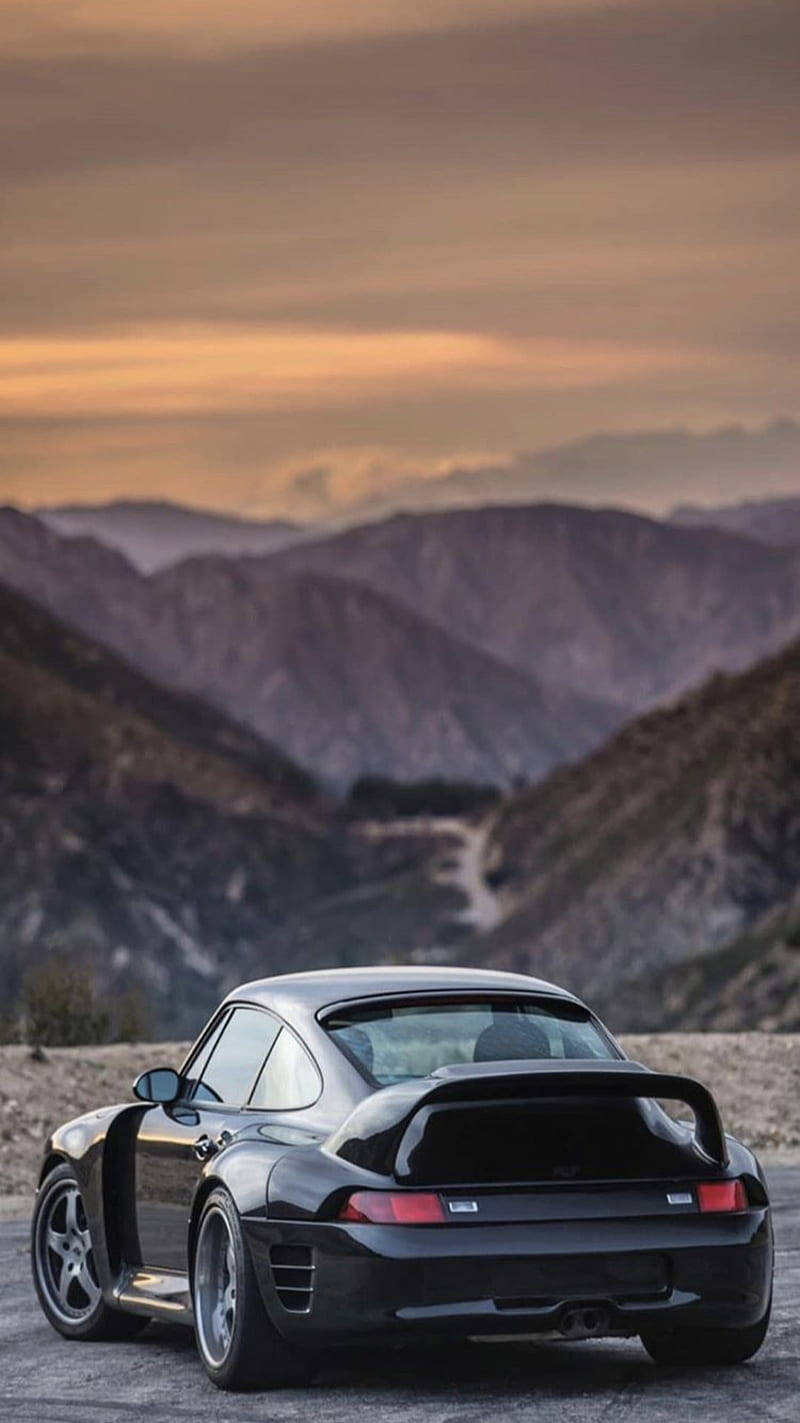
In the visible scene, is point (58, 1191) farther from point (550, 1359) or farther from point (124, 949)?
point (124, 949)

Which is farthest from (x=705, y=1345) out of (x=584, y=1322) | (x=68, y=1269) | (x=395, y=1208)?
(x=68, y=1269)

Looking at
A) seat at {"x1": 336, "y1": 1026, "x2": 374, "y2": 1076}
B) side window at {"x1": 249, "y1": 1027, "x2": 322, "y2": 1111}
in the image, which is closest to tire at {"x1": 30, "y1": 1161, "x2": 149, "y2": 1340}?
side window at {"x1": 249, "y1": 1027, "x2": 322, "y2": 1111}

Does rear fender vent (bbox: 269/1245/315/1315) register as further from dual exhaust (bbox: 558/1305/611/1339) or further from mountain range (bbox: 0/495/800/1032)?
mountain range (bbox: 0/495/800/1032)

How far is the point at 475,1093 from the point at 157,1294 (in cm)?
192

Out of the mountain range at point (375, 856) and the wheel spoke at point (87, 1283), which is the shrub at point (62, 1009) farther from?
the mountain range at point (375, 856)

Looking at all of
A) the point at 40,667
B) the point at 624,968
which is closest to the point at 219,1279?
the point at 624,968

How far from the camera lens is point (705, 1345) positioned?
387 inches

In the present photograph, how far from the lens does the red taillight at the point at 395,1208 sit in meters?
8.95

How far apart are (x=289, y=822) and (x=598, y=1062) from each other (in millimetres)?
165527

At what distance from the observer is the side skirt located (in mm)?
10078

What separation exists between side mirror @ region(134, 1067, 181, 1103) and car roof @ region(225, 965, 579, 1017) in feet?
1.25

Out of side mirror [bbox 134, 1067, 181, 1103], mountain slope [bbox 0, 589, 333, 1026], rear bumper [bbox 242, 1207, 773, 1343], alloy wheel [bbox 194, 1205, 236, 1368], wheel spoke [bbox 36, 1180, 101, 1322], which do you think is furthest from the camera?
mountain slope [bbox 0, 589, 333, 1026]

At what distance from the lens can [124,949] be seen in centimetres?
14200

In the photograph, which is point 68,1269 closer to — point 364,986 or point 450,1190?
point 364,986
